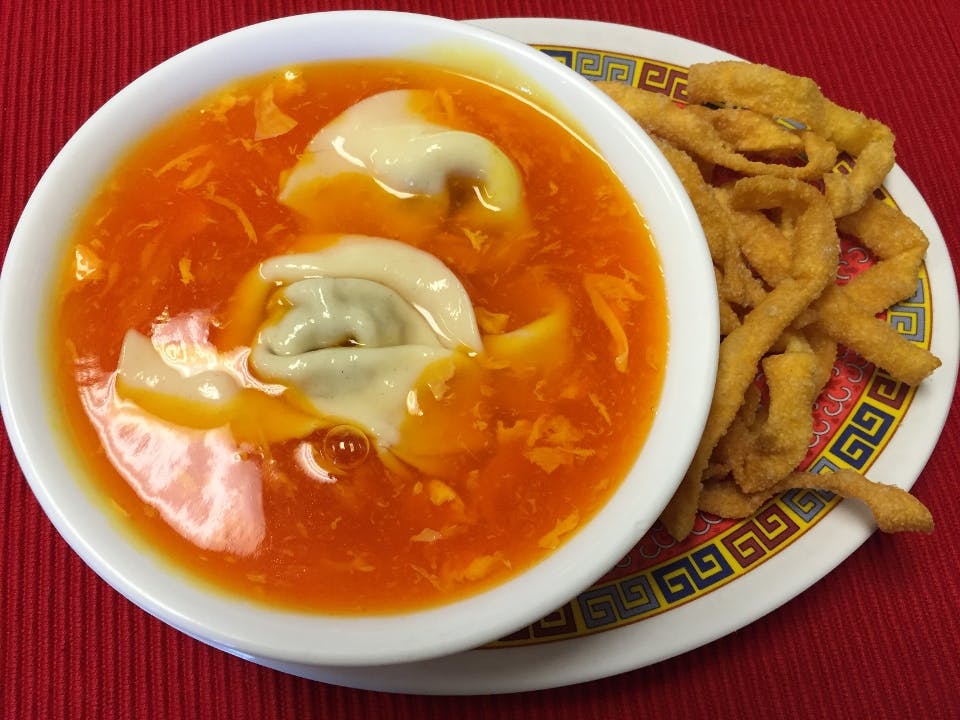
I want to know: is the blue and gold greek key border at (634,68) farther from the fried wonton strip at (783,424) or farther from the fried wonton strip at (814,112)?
the fried wonton strip at (783,424)

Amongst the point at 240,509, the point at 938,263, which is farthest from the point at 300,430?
the point at 938,263

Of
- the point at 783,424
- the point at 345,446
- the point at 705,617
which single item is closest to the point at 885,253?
the point at 783,424

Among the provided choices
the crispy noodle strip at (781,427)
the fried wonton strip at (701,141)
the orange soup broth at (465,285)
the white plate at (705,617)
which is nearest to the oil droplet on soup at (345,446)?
the orange soup broth at (465,285)

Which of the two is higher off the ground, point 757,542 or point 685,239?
point 685,239

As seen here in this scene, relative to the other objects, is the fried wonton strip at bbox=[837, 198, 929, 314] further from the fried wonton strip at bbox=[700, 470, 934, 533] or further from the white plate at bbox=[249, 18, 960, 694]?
the fried wonton strip at bbox=[700, 470, 934, 533]

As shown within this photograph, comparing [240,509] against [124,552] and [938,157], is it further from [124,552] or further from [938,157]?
[938,157]
